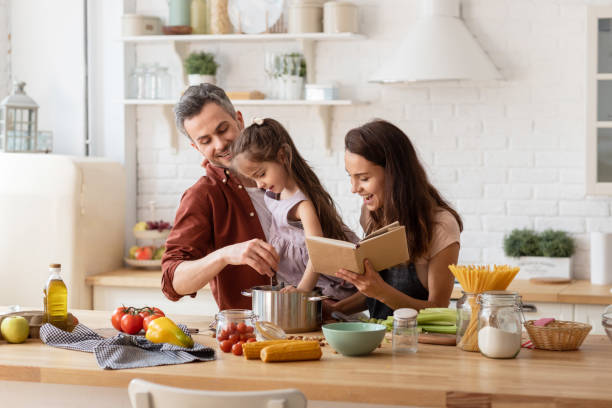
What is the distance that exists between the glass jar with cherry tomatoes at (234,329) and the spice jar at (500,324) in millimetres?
637

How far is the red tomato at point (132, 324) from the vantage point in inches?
99.4

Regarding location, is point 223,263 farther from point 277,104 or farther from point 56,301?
point 277,104

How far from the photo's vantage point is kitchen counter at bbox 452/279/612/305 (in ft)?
13.4

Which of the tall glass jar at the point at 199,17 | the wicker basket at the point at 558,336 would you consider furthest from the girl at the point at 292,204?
the tall glass jar at the point at 199,17

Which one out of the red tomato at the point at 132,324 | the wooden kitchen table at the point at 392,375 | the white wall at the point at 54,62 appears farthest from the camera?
the white wall at the point at 54,62

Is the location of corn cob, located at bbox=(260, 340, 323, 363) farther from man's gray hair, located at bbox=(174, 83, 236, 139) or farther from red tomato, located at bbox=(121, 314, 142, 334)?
man's gray hair, located at bbox=(174, 83, 236, 139)

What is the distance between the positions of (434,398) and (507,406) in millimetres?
162

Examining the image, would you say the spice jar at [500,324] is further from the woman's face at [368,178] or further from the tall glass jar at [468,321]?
the woman's face at [368,178]

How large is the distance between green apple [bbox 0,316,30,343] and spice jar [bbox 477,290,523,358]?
131cm

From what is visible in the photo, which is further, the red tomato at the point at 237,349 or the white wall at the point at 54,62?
the white wall at the point at 54,62

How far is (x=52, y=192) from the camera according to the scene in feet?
15.0

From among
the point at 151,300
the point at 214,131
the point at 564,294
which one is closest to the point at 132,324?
the point at 214,131

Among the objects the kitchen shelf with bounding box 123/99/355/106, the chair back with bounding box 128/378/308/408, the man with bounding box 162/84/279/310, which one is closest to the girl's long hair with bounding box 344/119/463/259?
A: the man with bounding box 162/84/279/310

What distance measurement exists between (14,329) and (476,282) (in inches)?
52.2
